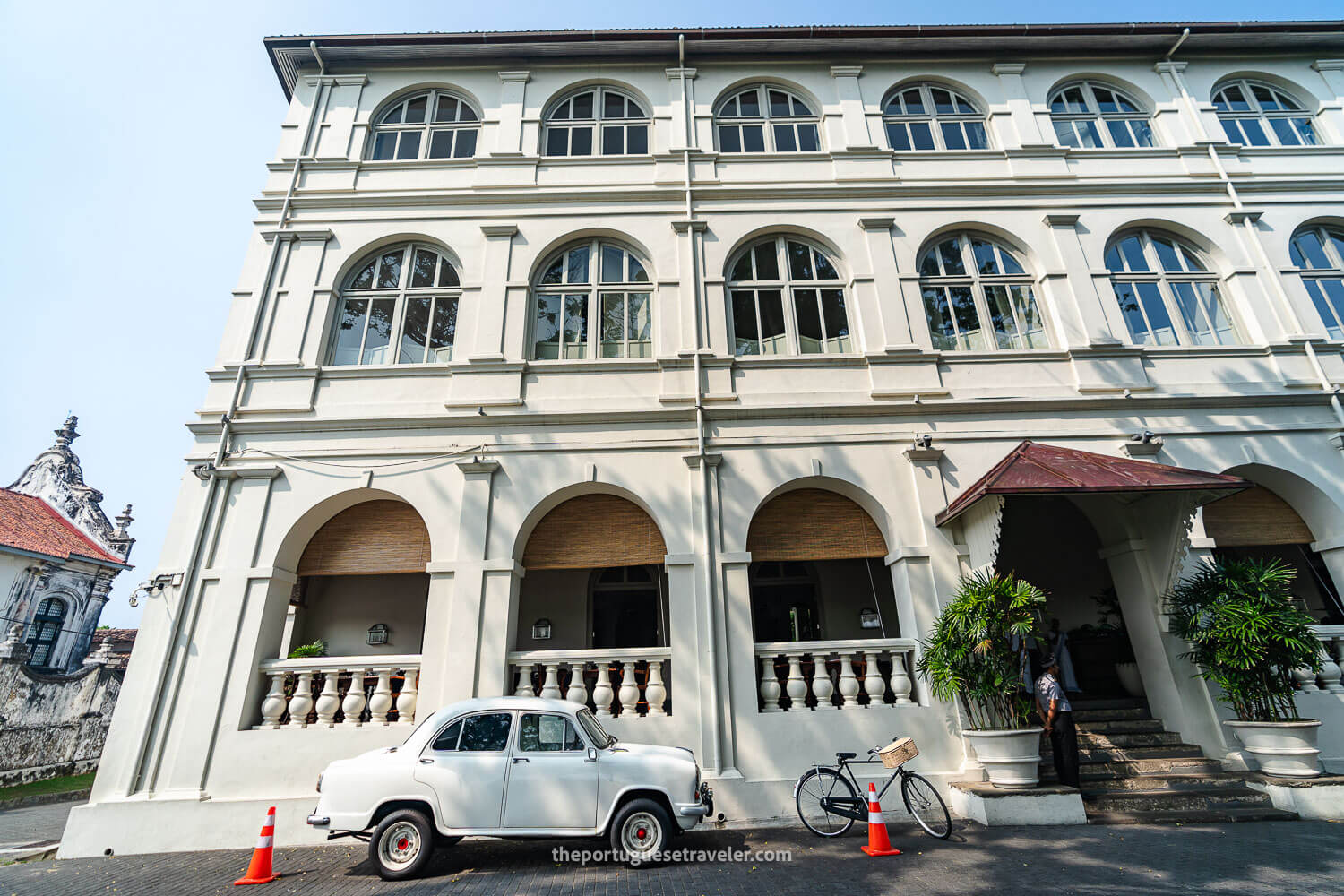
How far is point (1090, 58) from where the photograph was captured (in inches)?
476

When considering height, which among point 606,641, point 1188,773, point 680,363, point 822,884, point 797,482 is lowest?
point 822,884

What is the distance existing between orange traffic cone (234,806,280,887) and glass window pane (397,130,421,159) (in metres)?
10.7

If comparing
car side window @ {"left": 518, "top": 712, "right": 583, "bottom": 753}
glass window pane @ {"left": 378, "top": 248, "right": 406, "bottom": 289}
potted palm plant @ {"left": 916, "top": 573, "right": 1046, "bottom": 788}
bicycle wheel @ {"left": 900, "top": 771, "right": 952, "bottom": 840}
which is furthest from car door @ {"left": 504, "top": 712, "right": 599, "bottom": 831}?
glass window pane @ {"left": 378, "top": 248, "right": 406, "bottom": 289}

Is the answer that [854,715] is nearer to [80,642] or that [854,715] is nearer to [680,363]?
[680,363]

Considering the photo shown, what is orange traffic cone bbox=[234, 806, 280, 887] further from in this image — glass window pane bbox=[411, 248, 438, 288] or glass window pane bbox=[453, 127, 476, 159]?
glass window pane bbox=[453, 127, 476, 159]

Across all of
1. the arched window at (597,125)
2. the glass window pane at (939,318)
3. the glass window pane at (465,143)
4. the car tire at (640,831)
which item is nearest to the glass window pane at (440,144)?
the glass window pane at (465,143)

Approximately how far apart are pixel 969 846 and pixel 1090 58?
14.4 meters

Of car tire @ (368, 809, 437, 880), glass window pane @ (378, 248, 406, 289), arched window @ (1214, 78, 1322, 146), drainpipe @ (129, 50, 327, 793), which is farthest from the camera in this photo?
arched window @ (1214, 78, 1322, 146)

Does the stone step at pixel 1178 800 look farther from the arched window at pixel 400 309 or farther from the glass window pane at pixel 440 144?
the glass window pane at pixel 440 144

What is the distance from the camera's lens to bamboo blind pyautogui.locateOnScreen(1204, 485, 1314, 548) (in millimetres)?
8781

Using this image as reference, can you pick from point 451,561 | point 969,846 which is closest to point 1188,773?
point 969,846

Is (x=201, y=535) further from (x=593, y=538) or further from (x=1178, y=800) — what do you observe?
(x=1178, y=800)

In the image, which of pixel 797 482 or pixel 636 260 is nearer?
pixel 797 482

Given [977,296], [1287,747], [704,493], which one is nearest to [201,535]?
[704,493]
